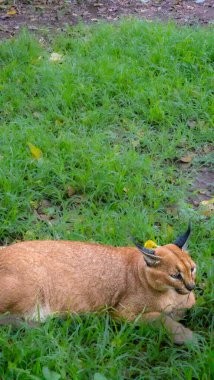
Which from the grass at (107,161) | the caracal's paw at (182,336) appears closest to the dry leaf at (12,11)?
the grass at (107,161)

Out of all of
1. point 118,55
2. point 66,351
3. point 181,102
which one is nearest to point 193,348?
point 66,351

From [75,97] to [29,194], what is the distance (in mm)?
1722

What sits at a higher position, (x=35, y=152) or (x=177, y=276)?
(x=177, y=276)

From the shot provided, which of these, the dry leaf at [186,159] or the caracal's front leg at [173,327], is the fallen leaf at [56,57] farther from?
the caracal's front leg at [173,327]

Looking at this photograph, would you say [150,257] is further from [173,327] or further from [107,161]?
[107,161]

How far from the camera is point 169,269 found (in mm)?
3852

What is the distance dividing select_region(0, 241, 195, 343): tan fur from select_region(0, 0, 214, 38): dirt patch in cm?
515

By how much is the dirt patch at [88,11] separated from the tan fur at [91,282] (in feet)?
16.9

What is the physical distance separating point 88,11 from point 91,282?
6.14m

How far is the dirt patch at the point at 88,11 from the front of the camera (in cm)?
873

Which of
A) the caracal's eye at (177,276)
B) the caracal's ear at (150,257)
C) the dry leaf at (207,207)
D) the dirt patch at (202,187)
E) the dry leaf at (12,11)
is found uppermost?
the dry leaf at (12,11)

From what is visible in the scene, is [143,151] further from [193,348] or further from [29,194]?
[193,348]

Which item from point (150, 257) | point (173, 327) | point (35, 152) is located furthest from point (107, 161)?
point (173, 327)

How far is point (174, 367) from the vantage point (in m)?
3.58
